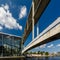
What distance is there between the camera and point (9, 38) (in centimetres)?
9088

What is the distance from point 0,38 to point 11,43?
9.48 metres

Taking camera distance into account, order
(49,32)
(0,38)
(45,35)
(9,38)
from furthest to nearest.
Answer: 1. (9,38)
2. (0,38)
3. (45,35)
4. (49,32)

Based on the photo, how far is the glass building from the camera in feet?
282

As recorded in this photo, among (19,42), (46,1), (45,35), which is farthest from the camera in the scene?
(19,42)

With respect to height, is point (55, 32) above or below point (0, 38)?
below

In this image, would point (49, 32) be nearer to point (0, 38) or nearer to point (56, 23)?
point (56, 23)

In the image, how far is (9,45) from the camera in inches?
3585

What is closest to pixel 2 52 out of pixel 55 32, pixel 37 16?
pixel 37 16

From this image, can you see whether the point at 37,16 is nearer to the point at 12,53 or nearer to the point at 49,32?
the point at 49,32

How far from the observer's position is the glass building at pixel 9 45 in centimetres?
8588

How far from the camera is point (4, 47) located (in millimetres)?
86938

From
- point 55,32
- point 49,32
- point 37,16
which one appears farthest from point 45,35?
point 37,16

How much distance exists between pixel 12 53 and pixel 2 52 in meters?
8.37

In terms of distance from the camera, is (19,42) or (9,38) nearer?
(9,38)
